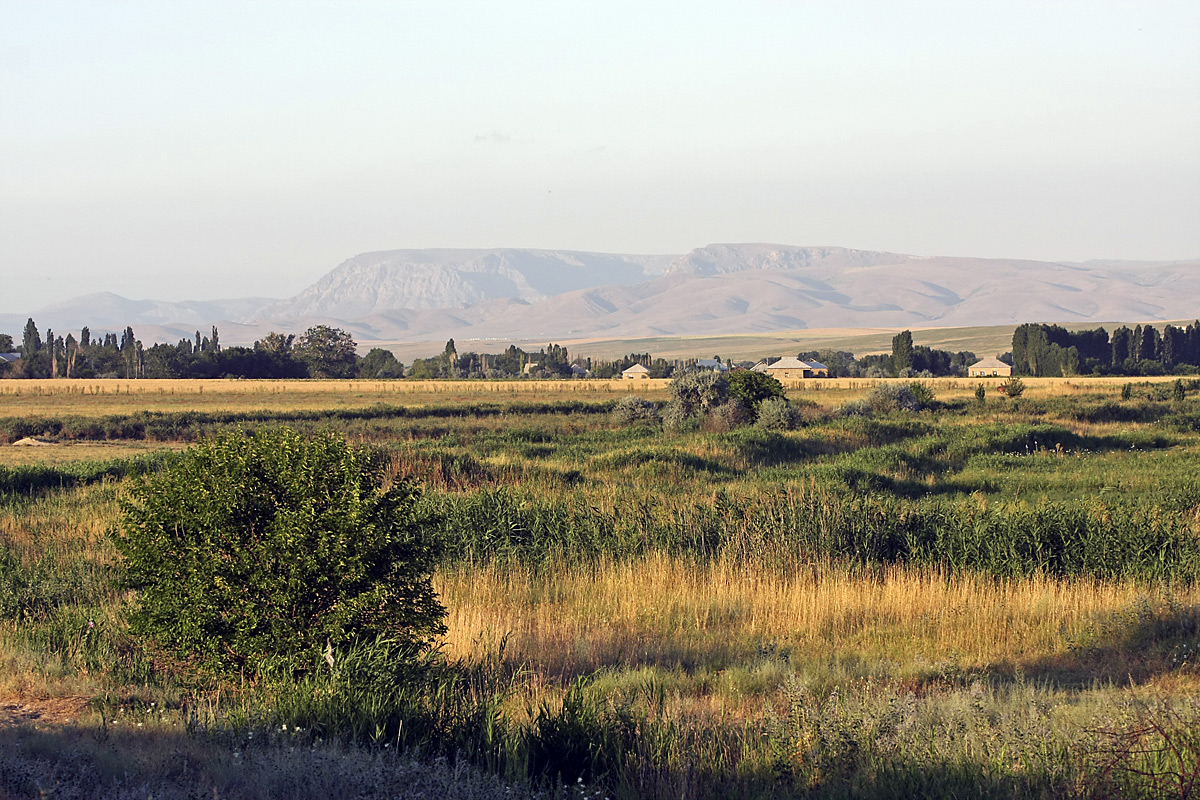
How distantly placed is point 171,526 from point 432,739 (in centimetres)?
295

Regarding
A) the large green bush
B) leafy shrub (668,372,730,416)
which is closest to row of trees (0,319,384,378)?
leafy shrub (668,372,730,416)

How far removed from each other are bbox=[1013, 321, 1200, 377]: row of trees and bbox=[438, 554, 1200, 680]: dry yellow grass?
124 m

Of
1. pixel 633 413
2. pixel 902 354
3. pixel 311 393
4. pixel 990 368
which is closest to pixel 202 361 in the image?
pixel 311 393

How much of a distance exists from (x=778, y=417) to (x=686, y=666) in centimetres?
3462

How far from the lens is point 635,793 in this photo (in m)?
5.40

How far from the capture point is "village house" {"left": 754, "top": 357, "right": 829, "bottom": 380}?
467 feet

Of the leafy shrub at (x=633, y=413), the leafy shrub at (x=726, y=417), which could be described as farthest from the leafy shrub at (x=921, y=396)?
the leafy shrub at (x=633, y=413)

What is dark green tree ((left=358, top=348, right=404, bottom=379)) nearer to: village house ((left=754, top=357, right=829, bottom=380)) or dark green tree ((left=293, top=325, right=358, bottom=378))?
dark green tree ((left=293, top=325, right=358, bottom=378))

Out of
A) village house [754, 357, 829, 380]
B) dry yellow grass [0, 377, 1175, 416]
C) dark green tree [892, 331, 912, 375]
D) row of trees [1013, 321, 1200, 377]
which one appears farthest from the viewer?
village house [754, 357, 829, 380]

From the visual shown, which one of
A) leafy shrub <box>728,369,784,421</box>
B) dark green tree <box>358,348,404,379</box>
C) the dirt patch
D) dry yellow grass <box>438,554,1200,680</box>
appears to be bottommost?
dry yellow grass <box>438,554,1200,680</box>

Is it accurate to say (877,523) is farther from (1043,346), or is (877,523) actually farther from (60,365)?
(60,365)

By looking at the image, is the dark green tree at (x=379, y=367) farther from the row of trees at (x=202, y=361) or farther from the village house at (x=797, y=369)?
the village house at (x=797, y=369)

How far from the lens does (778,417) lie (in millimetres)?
42719

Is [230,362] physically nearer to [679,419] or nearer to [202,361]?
[202,361]
